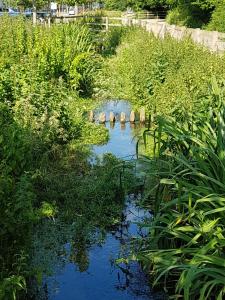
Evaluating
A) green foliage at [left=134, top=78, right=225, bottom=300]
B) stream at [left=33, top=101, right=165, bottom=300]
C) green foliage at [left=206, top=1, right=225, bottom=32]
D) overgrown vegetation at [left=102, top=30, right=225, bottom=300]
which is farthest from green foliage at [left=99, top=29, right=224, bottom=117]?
green foliage at [left=206, top=1, right=225, bottom=32]

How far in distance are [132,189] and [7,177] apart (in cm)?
343

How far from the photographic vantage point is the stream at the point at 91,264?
5.46m

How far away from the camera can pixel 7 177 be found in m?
4.75

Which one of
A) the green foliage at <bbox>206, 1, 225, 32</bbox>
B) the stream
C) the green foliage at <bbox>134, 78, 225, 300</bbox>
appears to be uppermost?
the green foliage at <bbox>206, 1, 225, 32</bbox>

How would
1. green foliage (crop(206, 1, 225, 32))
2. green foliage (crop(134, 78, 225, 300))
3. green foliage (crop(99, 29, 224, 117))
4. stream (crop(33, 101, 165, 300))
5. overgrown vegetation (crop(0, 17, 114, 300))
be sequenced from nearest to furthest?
green foliage (crop(134, 78, 225, 300)) → overgrown vegetation (crop(0, 17, 114, 300)) → stream (crop(33, 101, 165, 300)) → green foliage (crop(99, 29, 224, 117)) → green foliage (crop(206, 1, 225, 32))

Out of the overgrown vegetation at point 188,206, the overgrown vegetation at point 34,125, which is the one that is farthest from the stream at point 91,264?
the overgrown vegetation at point 34,125

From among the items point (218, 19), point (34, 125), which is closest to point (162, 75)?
point (34, 125)

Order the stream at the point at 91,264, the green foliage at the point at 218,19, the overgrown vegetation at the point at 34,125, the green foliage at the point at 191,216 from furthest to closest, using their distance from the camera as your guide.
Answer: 1. the green foliage at the point at 218,19
2. the stream at the point at 91,264
3. the overgrown vegetation at the point at 34,125
4. the green foliage at the point at 191,216

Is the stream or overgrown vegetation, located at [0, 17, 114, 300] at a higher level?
overgrown vegetation, located at [0, 17, 114, 300]

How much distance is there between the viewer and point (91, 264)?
6055 mm

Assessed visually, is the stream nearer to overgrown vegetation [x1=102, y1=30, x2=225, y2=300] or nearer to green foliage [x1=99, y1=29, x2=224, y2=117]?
overgrown vegetation [x1=102, y1=30, x2=225, y2=300]

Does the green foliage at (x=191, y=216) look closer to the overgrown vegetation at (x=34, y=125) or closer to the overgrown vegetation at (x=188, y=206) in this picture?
the overgrown vegetation at (x=188, y=206)

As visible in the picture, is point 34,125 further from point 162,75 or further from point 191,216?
point 162,75

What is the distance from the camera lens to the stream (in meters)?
5.46
